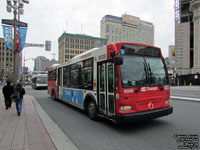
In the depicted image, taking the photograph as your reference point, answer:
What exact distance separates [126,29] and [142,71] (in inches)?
5743

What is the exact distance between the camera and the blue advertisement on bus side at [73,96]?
7.70 meters

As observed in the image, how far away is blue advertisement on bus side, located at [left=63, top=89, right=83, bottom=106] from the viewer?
25.3 ft

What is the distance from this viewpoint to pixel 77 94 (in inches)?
317

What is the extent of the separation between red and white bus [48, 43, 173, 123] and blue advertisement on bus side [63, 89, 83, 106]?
773 mm

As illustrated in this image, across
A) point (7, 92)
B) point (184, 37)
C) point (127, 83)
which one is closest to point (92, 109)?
point (127, 83)

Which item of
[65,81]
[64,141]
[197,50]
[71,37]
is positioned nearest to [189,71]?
[197,50]

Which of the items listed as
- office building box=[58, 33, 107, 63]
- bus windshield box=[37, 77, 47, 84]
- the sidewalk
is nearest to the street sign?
the sidewalk

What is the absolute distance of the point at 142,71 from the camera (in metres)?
5.38

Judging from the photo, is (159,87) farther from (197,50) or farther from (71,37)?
(71,37)

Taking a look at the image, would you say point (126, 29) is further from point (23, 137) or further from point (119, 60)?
point (23, 137)

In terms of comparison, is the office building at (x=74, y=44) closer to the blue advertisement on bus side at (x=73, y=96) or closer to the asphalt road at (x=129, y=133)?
the blue advertisement on bus side at (x=73, y=96)

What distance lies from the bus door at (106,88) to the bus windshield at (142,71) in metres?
0.50

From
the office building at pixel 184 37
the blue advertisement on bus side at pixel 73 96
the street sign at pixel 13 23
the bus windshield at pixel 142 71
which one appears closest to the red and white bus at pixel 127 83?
the bus windshield at pixel 142 71

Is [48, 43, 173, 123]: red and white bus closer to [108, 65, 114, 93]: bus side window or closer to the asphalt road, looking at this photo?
[108, 65, 114, 93]: bus side window
